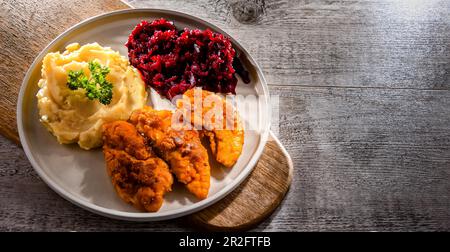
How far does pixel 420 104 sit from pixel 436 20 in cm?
131

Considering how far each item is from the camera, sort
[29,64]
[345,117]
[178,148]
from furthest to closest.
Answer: [345,117] → [29,64] → [178,148]

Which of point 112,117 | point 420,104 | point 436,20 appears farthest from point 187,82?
point 436,20

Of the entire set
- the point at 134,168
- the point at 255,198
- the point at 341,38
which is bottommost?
the point at 255,198

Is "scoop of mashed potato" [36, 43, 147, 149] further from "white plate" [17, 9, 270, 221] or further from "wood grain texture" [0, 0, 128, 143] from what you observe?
"wood grain texture" [0, 0, 128, 143]

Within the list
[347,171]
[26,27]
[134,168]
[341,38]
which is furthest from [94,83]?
[341,38]

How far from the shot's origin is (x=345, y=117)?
464 centimetres

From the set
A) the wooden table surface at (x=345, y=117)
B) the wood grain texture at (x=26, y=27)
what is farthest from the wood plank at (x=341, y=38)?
the wood grain texture at (x=26, y=27)

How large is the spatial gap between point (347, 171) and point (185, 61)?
1.87 meters

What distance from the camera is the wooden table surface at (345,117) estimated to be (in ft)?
13.2

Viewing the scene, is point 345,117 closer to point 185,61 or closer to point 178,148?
point 185,61

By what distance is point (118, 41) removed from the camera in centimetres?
454

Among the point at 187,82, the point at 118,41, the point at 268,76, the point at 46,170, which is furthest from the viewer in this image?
the point at 268,76
